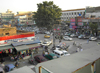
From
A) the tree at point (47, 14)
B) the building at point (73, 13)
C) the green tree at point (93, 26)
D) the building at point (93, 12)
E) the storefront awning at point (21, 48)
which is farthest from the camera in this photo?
the building at point (73, 13)

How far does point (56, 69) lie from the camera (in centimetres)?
468

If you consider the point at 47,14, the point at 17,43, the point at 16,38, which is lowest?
the point at 17,43

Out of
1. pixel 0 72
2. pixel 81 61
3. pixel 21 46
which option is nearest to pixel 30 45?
pixel 21 46

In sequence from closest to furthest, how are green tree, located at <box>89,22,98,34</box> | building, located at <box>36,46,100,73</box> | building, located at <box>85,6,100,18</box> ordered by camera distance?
building, located at <box>36,46,100,73</box>, green tree, located at <box>89,22,98,34</box>, building, located at <box>85,6,100,18</box>

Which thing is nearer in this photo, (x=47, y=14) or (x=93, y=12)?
(x=47, y=14)

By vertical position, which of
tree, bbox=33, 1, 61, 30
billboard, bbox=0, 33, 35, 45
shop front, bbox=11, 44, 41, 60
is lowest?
shop front, bbox=11, 44, 41, 60

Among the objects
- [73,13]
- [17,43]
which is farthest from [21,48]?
[73,13]

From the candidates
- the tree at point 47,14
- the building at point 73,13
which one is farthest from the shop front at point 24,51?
the building at point 73,13

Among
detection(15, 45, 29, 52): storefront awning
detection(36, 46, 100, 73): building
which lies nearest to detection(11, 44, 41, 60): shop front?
detection(15, 45, 29, 52): storefront awning

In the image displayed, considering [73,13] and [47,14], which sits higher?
[73,13]

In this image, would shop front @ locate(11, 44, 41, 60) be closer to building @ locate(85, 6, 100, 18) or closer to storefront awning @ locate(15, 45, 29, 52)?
storefront awning @ locate(15, 45, 29, 52)

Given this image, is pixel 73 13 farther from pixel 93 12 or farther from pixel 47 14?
pixel 47 14

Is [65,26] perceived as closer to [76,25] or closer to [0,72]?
[76,25]

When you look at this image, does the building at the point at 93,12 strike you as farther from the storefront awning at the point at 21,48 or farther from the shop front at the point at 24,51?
the storefront awning at the point at 21,48
